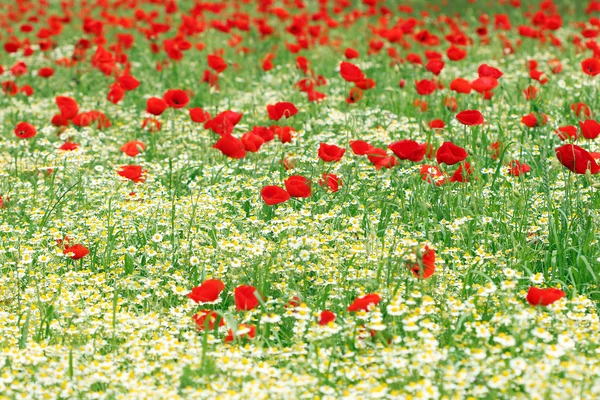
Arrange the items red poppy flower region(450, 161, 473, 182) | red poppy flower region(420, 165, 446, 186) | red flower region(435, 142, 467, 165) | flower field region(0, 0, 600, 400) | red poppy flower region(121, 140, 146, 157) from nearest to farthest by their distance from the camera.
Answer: flower field region(0, 0, 600, 400) < red flower region(435, 142, 467, 165) < red poppy flower region(450, 161, 473, 182) < red poppy flower region(420, 165, 446, 186) < red poppy flower region(121, 140, 146, 157)

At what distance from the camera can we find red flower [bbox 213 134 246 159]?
4.37 meters

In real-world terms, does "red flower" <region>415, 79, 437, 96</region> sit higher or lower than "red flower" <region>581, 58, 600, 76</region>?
lower

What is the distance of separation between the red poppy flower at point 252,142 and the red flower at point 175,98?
0.99m

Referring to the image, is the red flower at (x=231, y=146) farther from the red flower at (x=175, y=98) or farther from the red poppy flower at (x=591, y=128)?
the red poppy flower at (x=591, y=128)

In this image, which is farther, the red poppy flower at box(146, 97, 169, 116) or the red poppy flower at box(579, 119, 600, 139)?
the red poppy flower at box(146, 97, 169, 116)

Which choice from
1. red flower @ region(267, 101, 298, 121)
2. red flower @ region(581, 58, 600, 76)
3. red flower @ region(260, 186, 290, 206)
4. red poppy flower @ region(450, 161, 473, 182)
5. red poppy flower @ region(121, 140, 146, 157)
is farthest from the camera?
red poppy flower @ region(121, 140, 146, 157)

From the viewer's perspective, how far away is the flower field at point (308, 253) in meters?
2.96

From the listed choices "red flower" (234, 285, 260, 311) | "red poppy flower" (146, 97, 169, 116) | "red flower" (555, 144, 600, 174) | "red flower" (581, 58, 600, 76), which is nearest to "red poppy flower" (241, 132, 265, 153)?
"red poppy flower" (146, 97, 169, 116)

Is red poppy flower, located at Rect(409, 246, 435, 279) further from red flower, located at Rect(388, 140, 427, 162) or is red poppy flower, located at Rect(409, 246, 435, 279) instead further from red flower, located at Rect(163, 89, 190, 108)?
red flower, located at Rect(163, 89, 190, 108)

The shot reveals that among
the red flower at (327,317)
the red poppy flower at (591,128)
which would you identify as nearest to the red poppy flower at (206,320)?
the red flower at (327,317)

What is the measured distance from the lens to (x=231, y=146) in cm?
440

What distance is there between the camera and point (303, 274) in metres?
3.80

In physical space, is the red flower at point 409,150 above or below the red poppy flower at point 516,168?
above

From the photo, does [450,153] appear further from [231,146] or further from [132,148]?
[132,148]
